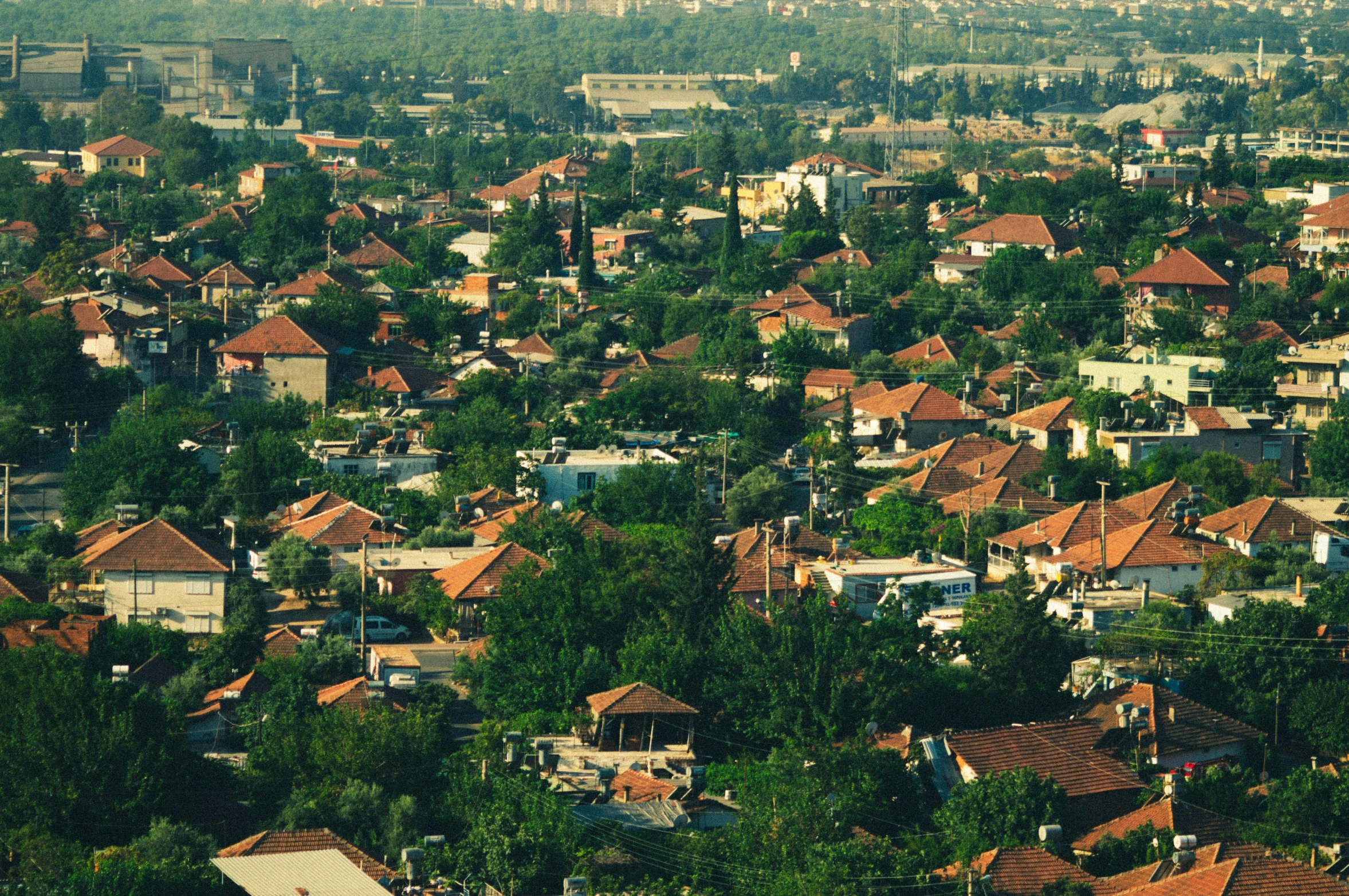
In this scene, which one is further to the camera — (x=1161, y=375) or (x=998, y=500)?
(x=1161, y=375)

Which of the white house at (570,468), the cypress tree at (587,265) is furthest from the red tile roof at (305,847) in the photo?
the cypress tree at (587,265)

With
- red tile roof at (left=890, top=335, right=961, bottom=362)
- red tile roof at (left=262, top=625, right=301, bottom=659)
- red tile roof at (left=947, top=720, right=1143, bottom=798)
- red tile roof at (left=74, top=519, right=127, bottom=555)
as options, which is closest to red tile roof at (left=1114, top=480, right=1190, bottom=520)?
red tile roof at (left=947, top=720, right=1143, bottom=798)

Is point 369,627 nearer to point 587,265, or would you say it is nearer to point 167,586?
point 167,586

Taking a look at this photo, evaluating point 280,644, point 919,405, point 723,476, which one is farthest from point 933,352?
point 280,644

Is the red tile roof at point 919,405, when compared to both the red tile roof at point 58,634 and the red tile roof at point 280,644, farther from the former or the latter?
the red tile roof at point 58,634

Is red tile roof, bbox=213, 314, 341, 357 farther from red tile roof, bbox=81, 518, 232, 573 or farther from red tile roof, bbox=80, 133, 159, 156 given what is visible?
red tile roof, bbox=80, 133, 159, 156

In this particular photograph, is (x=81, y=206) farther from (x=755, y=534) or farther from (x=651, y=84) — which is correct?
(x=651, y=84)
